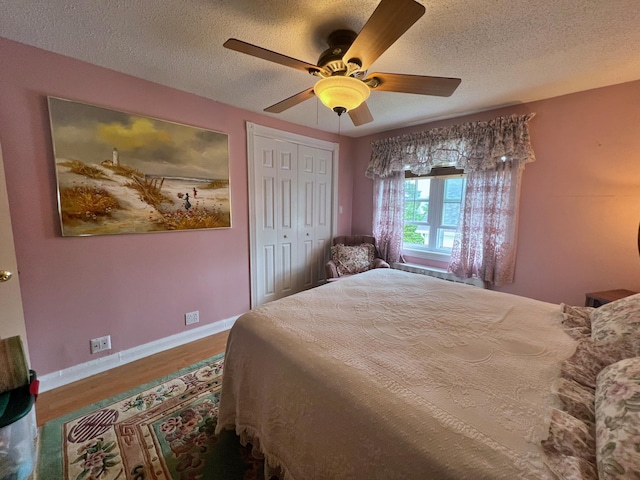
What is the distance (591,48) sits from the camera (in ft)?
5.40

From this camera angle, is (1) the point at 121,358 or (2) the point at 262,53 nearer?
(2) the point at 262,53

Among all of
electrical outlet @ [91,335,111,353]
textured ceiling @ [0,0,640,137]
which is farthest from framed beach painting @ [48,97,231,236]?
electrical outlet @ [91,335,111,353]

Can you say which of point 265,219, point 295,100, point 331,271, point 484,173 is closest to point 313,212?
point 265,219

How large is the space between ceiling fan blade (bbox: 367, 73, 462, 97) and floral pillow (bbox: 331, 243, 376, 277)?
2.14 meters

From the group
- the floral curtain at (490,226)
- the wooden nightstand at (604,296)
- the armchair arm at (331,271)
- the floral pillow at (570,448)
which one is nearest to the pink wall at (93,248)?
the armchair arm at (331,271)

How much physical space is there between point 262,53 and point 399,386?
157cm

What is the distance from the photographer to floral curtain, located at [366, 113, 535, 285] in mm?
2598

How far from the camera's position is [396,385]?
93 centimetres

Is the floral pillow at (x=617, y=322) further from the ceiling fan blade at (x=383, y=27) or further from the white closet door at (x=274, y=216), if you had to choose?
the white closet door at (x=274, y=216)

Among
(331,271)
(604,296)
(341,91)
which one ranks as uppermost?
(341,91)

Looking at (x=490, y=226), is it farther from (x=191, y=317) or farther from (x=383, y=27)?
(x=191, y=317)

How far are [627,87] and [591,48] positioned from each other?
2.75ft

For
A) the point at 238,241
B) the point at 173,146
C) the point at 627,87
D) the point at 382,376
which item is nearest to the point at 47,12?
the point at 173,146

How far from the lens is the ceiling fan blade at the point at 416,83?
1449mm
